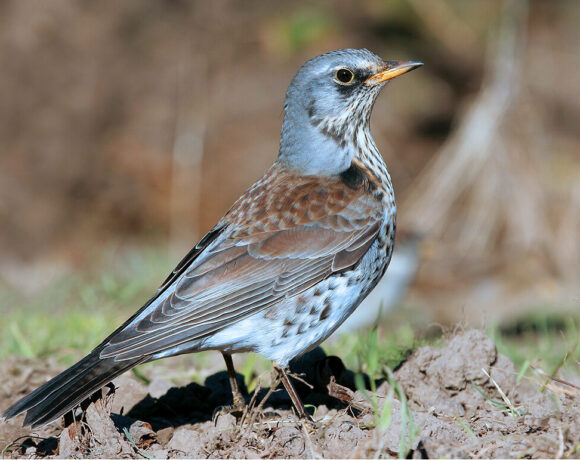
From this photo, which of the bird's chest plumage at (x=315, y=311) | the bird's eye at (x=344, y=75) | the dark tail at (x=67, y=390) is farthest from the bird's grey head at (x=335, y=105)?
the dark tail at (x=67, y=390)

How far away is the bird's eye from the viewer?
496cm

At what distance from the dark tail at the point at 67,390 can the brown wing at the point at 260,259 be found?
0.07m

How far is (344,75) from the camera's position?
497 cm

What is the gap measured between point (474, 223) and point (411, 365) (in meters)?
6.14

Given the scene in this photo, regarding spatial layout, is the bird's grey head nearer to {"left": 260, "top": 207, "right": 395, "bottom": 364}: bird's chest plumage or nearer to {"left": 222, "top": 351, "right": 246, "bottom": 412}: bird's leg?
{"left": 260, "top": 207, "right": 395, "bottom": 364}: bird's chest plumage

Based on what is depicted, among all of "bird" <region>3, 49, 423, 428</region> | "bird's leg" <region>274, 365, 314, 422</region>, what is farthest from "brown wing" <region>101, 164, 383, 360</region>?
"bird's leg" <region>274, 365, 314, 422</region>

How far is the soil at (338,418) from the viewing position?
349 centimetres

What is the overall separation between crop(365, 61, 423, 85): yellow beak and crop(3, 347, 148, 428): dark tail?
2.16m

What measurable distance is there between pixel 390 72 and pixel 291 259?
130 centimetres

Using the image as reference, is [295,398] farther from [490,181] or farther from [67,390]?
[490,181]

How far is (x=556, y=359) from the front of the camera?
5.53 meters

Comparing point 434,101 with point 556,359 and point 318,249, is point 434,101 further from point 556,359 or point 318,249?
point 318,249

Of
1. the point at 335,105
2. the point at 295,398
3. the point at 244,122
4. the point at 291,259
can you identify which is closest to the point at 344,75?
the point at 335,105

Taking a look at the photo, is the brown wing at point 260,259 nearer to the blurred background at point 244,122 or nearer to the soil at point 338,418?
the soil at point 338,418
